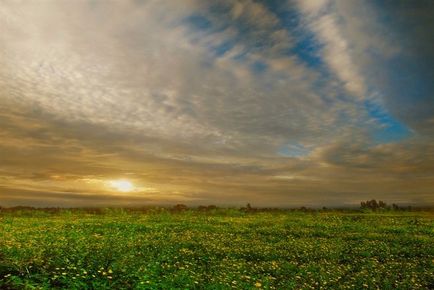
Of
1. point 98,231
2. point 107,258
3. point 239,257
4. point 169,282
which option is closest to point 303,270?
point 239,257

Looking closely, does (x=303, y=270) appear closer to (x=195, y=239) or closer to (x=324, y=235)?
(x=195, y=239)

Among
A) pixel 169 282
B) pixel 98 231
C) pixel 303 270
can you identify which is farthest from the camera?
pixel 98 231

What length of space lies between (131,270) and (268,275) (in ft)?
16.0

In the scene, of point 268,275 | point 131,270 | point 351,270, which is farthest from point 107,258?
point 351,270

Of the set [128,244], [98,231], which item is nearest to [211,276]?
[128,244]

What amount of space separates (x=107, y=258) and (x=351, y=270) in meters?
9.44

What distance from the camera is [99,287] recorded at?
9.97 meters

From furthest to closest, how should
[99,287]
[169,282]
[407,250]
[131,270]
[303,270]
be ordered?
[407,250], [303,270], [131,270], [169,282], [99,287]

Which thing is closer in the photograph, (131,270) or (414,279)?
(131,270)

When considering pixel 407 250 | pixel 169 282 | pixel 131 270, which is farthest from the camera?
pixel 407 250

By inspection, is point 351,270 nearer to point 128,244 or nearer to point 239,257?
point 239,257

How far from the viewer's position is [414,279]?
14.2 m

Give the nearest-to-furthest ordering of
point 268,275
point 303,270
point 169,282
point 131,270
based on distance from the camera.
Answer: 1. point 169,282
2. point 131,270
3. point 268,275
4. point 303,270

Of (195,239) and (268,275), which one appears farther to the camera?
(195,239)
